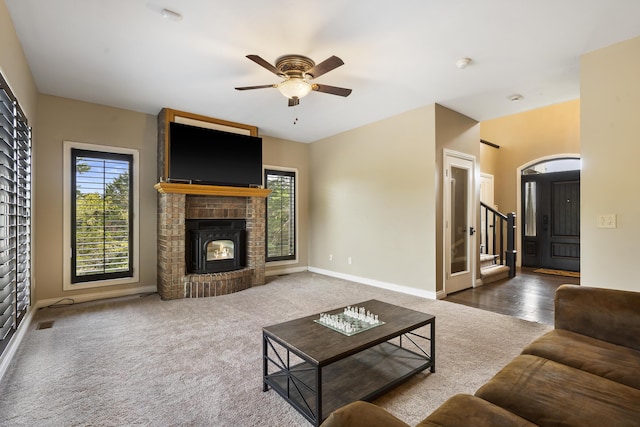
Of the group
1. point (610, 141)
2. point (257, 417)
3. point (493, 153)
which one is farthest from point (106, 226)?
point (493, 153)

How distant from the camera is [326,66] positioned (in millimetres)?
2822

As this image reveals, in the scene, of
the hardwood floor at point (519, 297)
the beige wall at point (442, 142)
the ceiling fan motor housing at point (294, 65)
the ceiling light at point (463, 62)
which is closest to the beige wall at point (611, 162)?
the hardwood floor at point (519, 297)

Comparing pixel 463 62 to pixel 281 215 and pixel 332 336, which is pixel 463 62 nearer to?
pixel 332 336

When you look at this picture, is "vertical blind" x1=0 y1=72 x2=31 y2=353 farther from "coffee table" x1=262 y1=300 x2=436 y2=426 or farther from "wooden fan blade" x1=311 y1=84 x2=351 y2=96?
"wooden fan blade" x1=311 y1=84 x2=351 y2=96

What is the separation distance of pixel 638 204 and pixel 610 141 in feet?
2.03

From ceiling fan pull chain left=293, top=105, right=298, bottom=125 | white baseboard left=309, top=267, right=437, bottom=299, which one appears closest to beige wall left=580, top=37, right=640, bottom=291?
white baseboard left=309, top=267, right=437, bottom=299

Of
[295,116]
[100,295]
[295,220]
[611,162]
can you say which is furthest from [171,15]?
[295,220]

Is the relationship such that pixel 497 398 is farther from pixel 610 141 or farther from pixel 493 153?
pixel 493 153

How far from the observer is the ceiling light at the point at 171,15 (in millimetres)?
2452

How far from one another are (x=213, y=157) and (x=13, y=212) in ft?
8.25

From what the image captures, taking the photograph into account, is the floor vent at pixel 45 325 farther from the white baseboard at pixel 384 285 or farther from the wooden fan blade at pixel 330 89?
the white baseboard at pixel 384 285

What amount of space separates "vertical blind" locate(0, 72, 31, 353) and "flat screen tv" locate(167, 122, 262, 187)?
1.66 m

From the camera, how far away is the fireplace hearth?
488 cm

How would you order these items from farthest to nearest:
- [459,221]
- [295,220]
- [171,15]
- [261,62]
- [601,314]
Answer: [295,220], [459,221], [261,62], [171,15], [601,314]
